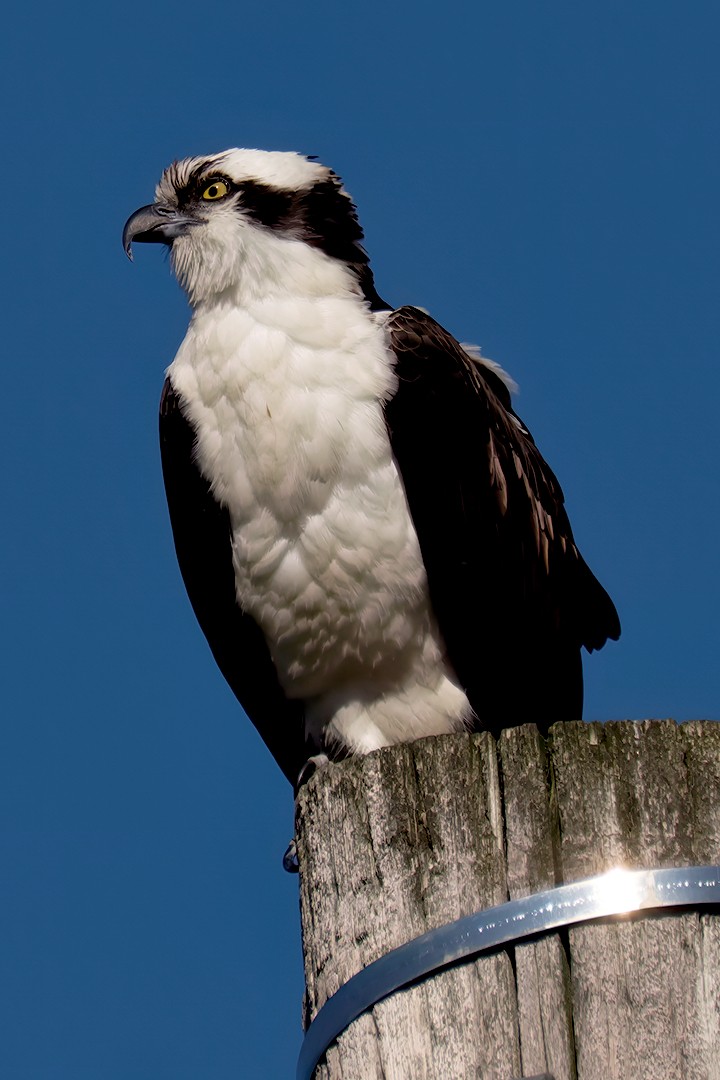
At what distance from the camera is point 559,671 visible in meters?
5.16

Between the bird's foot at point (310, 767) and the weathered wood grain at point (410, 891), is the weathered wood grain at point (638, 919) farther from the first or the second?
the bird's foot at point (310, 767)

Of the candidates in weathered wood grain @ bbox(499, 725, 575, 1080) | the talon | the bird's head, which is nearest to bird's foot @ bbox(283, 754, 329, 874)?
the talon

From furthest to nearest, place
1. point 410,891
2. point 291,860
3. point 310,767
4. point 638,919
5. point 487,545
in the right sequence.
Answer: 1. point 487,545
2. point 310,767
3. point 291,860
4. point 410,891
5. point 638,919

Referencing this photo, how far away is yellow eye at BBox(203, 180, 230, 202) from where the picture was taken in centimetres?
571

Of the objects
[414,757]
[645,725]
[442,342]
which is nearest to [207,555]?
[442,342]

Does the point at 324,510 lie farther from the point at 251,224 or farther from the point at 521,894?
the point at 521,894

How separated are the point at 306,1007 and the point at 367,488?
197 centimetres

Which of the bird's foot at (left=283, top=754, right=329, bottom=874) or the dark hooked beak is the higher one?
the dark hooked beak

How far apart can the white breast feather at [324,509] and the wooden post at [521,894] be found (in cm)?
157

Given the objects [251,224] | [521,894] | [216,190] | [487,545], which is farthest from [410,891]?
[216,190]

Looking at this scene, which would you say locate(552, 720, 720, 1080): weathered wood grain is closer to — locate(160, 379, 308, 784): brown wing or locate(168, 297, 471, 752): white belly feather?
locate(168, 297, 471, 752): white belly feather

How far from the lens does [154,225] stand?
578 cm

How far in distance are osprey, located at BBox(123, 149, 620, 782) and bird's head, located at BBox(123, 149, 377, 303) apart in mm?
13

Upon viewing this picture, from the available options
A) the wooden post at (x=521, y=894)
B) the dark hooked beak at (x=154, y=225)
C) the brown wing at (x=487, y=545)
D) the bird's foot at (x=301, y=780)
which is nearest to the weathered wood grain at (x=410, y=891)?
the wooden post at (x=521, y=894)
